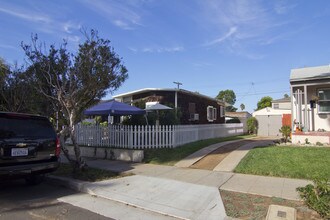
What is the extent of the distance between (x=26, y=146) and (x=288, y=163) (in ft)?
24.1

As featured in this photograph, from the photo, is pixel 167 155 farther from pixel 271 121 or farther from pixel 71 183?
pixel 271 121

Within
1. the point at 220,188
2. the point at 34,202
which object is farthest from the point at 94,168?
the point at 220,188

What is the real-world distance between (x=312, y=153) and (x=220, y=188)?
467cm

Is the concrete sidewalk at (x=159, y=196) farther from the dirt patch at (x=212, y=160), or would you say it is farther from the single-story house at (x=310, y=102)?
the single-story house at (x=310, y=102)

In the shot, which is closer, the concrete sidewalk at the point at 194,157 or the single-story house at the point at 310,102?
the concrete sidewalk at the point at 194,157

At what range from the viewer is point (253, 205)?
19.5 feet

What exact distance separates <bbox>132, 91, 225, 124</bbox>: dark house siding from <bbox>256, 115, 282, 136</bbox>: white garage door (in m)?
5.24

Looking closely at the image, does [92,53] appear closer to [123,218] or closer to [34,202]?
[34,202]

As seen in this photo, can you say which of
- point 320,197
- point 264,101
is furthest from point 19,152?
point 264,101

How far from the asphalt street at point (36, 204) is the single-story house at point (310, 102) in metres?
10.4

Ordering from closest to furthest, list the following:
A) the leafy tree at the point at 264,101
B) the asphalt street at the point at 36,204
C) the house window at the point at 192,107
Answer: the asphalt street at the point at 36,204
the house window at the point at 192,107
the leafy tree at the point at 264,101

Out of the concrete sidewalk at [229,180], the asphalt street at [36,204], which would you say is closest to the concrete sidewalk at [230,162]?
the concrete sidewalk at [229,180]

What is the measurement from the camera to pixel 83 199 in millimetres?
6746

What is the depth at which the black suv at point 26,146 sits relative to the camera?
6.50 meters
